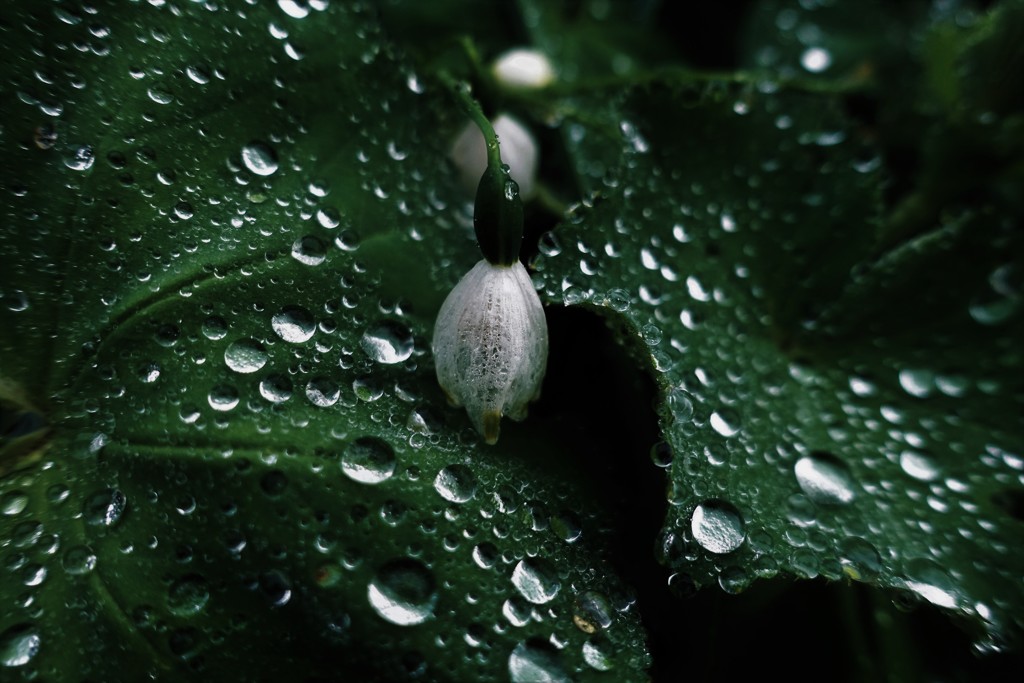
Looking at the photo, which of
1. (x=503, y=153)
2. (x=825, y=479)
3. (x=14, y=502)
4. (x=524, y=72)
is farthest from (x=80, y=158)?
(x=825, y=479)

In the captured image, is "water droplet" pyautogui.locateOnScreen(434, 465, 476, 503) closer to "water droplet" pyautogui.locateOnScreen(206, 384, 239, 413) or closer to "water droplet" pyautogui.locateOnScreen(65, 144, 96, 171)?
"water droplet" pyautogui.locateOnScreen(206, 384, 239, 413)

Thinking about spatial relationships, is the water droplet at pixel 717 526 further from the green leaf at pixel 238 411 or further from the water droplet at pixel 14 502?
the water droplet at pixel 14 502

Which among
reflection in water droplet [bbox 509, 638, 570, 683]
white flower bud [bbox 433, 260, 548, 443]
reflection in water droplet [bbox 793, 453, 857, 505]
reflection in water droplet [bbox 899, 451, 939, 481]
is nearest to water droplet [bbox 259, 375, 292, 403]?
white flower bud [bbox 433, 260, 548, 443]

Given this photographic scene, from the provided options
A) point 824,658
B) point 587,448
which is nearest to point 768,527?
point 587,448

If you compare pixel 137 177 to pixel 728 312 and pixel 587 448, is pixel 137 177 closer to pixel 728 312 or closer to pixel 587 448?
pixel 587 448

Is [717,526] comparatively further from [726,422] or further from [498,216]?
[498,216]

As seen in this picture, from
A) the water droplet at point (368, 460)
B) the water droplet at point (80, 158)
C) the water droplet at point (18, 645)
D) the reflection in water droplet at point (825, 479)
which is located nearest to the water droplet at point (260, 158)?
the water droplet at point (80, 158)
